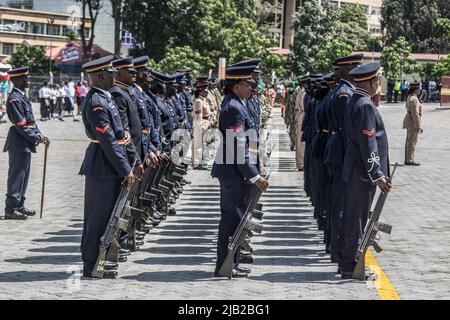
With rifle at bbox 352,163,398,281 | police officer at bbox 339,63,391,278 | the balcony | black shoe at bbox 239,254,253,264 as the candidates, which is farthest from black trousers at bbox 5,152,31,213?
the balcony

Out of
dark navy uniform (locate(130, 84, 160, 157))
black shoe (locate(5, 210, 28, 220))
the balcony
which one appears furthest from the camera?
the balcony

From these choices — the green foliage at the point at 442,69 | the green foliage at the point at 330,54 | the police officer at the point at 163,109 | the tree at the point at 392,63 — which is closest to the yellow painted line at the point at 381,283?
the police officer at the point at 163,109

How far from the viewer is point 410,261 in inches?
475

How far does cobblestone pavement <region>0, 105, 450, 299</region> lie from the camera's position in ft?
32.9

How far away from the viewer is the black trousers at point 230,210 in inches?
426

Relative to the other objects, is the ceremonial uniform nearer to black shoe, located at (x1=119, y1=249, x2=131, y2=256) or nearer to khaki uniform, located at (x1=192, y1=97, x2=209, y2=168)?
black shoe, located at (x1=119, y1=249, x2=131, y2=256)

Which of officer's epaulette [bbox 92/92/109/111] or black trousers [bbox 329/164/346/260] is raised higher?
officer's epaulette [bbox 92/92/109/111]

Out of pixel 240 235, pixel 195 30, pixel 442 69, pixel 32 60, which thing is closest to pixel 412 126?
pixel 240 235

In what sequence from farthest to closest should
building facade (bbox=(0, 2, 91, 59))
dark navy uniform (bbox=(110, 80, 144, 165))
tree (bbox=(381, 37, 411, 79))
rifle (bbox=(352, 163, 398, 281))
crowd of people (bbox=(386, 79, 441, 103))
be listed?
building facade (bbox=(0, 2, 91, 59)) < tree (bbox=(381, 37, 411, 79)) < crowd of people (bbox=(386, 79, 441, 103)) < dark navy uniform (bbox=(110, 80, 144, 165)) < rifle (bbox=(352, 163, 398, 281))

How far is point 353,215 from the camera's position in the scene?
10828mm

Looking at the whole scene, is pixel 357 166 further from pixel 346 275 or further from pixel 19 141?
pixel 19 141

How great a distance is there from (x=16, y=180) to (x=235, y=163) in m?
5.42

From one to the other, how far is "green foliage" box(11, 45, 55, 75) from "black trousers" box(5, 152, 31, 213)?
76.8 m
